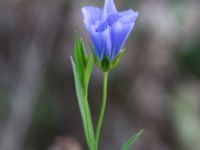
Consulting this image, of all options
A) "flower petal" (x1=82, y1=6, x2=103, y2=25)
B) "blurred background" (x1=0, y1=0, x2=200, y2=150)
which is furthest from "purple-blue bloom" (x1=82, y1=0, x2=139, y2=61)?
"blurred background" (x1=0, y1=0, x2=200, y2=150)

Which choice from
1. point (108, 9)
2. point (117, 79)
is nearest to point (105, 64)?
point (108, 9)

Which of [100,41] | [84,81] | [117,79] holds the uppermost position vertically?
[100,41]

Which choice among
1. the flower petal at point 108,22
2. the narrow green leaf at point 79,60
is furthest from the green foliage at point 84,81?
the flower petal at point 108,22

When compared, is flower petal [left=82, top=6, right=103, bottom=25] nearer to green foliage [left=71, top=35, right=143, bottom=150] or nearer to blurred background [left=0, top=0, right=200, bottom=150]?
green foliage [left=71, top=35, right=143, bottom=150]

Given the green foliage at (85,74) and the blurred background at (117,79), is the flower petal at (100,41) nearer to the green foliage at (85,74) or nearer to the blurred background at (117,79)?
the green foliage at (85,74)

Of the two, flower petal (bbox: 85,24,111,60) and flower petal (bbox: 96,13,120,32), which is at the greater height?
flower petal (bbox: 96,13,120,32)

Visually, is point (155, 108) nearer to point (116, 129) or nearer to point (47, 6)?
point (116, 129)

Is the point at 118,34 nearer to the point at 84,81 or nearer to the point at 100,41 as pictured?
the point at 100,41

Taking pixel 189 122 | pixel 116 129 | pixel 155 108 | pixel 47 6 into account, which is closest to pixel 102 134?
pixel 116 129

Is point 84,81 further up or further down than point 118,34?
further down
